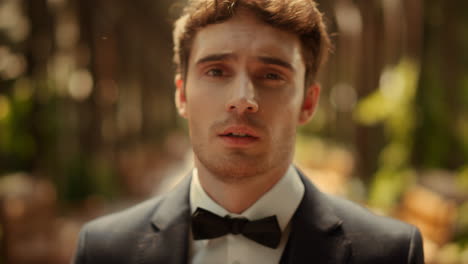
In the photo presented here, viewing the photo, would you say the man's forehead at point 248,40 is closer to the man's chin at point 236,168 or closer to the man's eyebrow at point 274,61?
the man's eyebrow at point 274,61

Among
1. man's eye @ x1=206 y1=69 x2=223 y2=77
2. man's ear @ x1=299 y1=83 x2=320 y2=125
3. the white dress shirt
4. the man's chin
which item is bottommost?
the white dress shirt

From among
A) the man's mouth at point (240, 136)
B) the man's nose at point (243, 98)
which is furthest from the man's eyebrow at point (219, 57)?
the man's mouth at point (240, 136)

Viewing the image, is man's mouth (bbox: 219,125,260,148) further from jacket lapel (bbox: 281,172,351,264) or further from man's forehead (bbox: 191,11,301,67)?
jacket lapel (bbox: 281,172,351,264)

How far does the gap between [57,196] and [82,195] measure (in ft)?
2.29

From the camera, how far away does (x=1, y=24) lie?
5438mm

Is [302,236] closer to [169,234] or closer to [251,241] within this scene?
[251,241]

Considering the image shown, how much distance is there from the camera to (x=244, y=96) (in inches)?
72.1

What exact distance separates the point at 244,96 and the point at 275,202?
0.53 meters

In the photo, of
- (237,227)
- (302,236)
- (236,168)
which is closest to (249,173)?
(236,168)

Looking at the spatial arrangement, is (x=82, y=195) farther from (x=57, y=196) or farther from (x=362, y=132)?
(x=362, y=132)

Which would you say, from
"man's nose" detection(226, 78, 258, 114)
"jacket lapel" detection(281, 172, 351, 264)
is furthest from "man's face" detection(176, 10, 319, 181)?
"jacket lapel" detection(281, 172, 351, 264)

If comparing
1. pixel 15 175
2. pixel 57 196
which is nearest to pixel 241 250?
pixel 15 175

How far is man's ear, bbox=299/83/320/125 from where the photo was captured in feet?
7.12

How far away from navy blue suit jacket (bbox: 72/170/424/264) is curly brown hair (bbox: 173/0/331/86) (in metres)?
0.61
